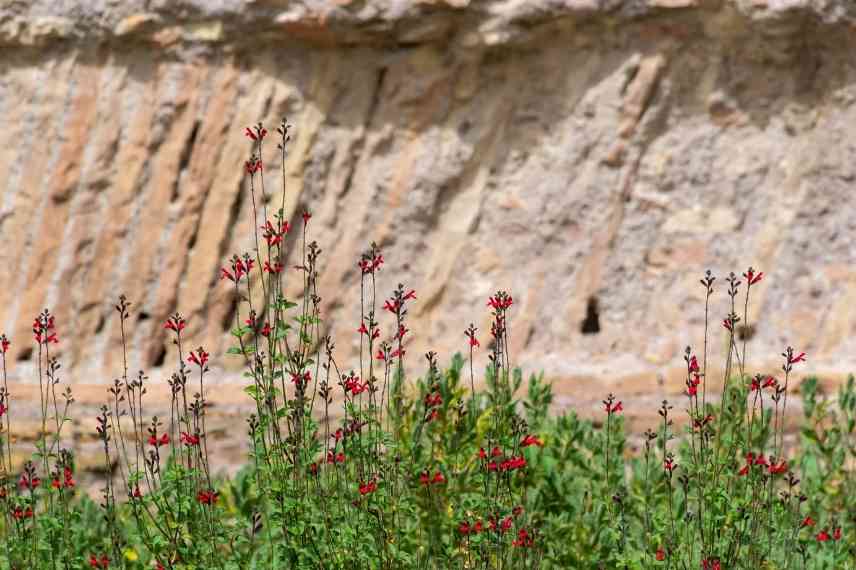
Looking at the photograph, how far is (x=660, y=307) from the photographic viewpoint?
14.3 meters

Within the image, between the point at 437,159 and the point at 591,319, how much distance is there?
7.90ft

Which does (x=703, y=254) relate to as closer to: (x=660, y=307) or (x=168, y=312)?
(x=660, y=307)

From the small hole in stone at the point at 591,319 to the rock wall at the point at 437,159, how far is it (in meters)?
0.01

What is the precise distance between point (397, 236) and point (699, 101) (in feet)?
11.7

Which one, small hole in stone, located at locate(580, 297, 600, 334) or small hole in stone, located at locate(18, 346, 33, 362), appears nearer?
small hole in stone, located at locate(18, 346, 33, 362)

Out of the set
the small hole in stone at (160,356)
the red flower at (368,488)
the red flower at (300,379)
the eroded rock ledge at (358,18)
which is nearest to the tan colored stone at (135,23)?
the eroded rock ledge at (358,18)

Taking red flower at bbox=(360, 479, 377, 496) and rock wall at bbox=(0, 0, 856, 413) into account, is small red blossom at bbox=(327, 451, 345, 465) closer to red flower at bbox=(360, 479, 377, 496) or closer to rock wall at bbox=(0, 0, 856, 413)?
red flower at bbox=(360, 479, 377, 496)

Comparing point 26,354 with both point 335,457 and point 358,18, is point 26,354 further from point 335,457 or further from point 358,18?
point 335,457

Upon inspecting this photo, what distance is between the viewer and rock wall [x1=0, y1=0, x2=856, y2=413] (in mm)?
14250

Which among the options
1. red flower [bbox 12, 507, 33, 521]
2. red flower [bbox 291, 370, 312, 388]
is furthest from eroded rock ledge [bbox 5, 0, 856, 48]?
red flower [bbox 291, 370, 312, 388]

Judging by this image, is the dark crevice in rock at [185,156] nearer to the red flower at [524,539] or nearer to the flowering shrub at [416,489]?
the flowering shrub at [416,489]

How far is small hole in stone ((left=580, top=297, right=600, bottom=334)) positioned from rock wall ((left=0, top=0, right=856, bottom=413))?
14mm

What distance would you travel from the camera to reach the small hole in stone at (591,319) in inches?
571

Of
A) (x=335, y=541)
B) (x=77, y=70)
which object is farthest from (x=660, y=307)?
(x=335, y=541)
